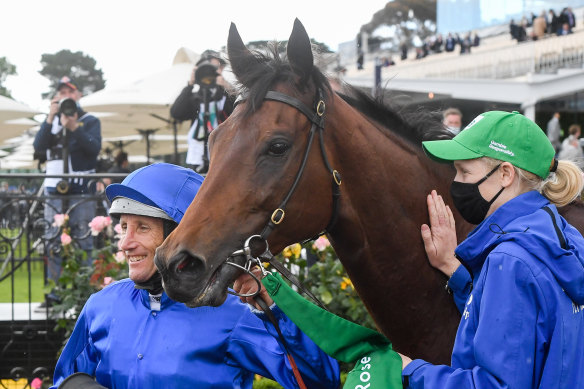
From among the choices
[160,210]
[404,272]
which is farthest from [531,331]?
[160,210]

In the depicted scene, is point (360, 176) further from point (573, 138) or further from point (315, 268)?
point (573, 138)

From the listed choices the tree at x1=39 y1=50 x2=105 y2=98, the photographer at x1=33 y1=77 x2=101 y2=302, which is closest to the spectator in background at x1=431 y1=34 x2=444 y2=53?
the photographer at x1=33 y1=77 x2=101 y2=302

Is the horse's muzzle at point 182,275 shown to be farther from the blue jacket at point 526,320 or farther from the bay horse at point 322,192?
the blue jacket at point 526,320

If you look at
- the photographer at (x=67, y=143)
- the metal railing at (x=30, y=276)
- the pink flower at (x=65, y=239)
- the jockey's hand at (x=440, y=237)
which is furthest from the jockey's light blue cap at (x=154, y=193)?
the photographer at (x=67, y=143)

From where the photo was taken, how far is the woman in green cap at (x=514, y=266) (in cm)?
151

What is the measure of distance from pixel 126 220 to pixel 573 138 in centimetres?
1494

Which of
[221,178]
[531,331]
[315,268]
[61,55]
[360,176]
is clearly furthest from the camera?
[61,55]

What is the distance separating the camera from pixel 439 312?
2.39m

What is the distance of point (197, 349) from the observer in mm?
2145

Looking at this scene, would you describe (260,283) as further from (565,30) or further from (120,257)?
(565,30)

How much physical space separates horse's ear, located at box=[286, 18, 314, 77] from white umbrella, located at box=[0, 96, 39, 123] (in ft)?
28.0

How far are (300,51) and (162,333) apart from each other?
1.09 meters

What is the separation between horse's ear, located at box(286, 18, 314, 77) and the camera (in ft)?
7.27

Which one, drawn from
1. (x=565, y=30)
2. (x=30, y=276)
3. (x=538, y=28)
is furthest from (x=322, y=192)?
(x=538, y=28)
